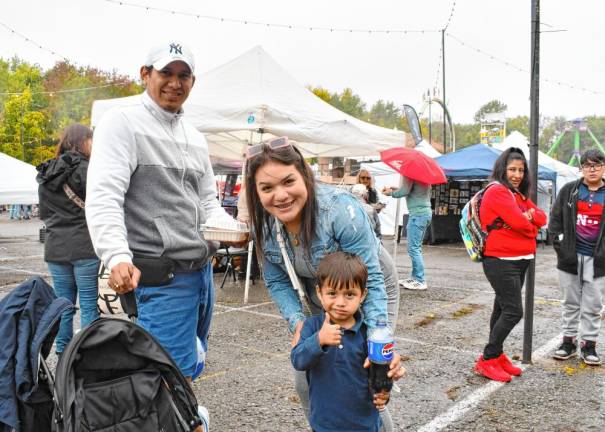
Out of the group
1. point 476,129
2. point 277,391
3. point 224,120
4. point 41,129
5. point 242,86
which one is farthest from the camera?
point 476,129

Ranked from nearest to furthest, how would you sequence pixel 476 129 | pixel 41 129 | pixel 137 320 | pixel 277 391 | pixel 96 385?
1. pixel 96 385
2. pixel 137 320
3. pixel 277 391
4. pixel 41 129
5. pixel 476 129

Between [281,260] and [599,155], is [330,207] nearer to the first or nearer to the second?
[281,260]

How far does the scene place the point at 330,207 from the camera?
221 cm

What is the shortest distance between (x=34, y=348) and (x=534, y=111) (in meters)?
3.99

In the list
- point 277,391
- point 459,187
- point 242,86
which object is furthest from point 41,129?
point 277,391

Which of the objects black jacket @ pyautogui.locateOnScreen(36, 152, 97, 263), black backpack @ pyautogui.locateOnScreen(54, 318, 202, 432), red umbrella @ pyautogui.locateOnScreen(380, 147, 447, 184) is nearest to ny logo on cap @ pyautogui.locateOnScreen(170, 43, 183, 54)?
black backpack @ pyautogui.locateOnScreen(54, 318, 202, 432)

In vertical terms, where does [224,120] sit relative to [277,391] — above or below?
above

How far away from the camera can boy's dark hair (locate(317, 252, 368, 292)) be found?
211 centimetres

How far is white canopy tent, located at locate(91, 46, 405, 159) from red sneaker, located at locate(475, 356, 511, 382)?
13.8ft

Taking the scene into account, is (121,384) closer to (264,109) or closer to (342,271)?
(342,271)

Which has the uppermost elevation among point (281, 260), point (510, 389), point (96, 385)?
point (281, 260)

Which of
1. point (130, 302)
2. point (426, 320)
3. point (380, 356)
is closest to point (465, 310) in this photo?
point (426, 320)

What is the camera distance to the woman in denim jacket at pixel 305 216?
2172 millimetres

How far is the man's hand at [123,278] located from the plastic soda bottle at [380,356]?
0.95 metres
